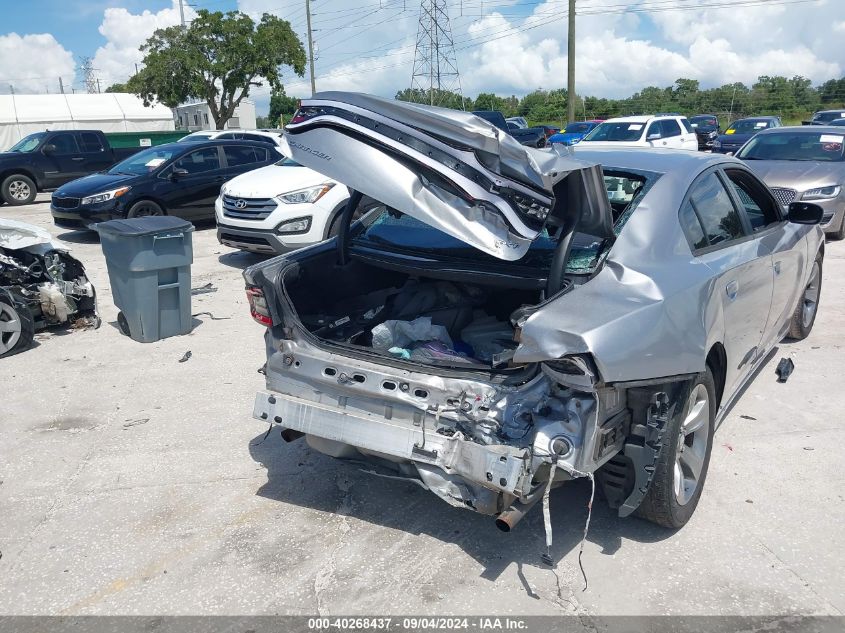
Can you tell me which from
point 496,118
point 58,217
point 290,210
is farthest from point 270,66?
point 290,210

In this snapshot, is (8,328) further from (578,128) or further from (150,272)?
(578,128)

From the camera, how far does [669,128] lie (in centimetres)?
1770

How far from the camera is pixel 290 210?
29.0 feet

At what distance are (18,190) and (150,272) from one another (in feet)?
43.5

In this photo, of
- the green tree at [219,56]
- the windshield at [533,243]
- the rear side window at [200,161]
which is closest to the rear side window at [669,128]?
the rear side window at [200,161]

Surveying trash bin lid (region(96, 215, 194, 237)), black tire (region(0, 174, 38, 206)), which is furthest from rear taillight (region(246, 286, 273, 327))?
black tire (region(0, 174, 38, 206))

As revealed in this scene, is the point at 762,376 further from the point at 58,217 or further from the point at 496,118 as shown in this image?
the point at 496,118

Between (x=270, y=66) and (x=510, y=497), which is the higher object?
(x=270, y=66)

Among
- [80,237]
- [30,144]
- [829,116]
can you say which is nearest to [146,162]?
[80,237]

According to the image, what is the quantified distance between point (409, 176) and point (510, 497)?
55.6 inches

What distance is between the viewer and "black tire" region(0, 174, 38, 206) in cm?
1716

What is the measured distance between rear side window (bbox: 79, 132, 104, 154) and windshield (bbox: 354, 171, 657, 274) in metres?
16.0

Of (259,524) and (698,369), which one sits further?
(259,524)

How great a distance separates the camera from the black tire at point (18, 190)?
1716 cm
